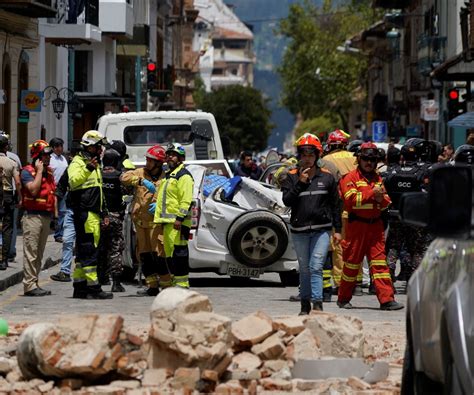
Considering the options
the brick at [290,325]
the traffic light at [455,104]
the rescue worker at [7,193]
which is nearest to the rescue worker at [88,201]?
the rescue worker at [7,193]

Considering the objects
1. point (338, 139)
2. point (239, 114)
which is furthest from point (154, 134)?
point (239, 114)

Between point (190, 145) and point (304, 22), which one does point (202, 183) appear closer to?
point (190, 145)

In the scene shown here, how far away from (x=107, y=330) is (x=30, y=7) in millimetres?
26936

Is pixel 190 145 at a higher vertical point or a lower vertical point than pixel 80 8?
lower

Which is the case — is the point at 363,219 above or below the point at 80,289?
above

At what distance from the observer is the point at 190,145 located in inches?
1088

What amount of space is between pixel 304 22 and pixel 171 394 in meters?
104

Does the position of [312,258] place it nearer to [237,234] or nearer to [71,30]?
[237,234]

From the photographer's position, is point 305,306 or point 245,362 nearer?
point 245,362

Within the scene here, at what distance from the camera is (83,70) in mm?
57875

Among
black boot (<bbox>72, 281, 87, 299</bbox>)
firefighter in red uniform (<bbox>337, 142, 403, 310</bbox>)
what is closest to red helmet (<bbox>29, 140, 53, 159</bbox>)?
black boot (<bbox>72, 281, 87, 299</bbox>)

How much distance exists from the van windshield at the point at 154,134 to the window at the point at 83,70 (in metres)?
29.7

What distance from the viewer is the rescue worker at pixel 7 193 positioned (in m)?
22.3

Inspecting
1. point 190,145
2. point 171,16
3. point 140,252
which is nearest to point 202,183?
point 140,252
